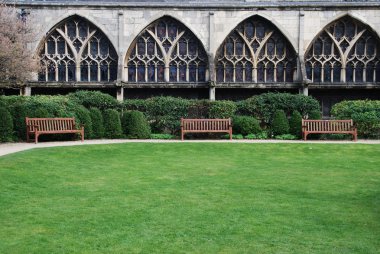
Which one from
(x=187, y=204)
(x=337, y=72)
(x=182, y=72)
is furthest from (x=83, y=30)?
(x=187, y=204)

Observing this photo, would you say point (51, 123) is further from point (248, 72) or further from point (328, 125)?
point (248, 72)

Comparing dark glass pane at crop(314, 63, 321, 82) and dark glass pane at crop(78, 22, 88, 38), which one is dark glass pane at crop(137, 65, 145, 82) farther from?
dark glass pane at crop(314, 63, 321, 82)

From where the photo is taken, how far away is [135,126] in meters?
20.2

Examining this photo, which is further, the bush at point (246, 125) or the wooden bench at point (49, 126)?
the bush at point (246, 125)

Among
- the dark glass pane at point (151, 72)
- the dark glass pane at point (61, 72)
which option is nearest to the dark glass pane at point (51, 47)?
the dark glass pane at point (61, 72)

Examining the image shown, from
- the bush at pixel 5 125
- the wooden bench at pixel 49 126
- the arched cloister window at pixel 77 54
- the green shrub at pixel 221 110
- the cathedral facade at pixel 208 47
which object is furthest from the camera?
the arched cloister window at pixel 77 54

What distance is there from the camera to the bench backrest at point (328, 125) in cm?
2048

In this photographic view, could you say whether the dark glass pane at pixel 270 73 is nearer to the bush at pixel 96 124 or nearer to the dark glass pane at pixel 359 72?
the dark glass pane at pixel 359 72

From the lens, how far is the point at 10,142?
17.5 meters

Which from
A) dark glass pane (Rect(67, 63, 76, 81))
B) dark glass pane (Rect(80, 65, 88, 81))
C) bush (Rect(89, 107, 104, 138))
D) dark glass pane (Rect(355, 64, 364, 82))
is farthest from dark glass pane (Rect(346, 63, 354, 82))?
dark glass pane (Rect(67, 63, 76, 81))

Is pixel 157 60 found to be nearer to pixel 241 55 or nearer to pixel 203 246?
pixel 241 55

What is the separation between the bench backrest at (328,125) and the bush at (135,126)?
666 centimetres

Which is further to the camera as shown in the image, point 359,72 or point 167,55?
Result: point 359,72

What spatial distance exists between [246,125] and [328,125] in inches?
133
